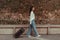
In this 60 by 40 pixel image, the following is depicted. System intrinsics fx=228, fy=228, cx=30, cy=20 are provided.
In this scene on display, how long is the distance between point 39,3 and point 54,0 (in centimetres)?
131

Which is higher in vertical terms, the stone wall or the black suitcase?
the stone wall

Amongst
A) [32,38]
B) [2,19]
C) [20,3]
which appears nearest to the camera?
[32,38]

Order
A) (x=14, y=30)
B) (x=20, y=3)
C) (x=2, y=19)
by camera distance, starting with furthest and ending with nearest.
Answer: (x=20, y=3)
(x=2, y=19)
(x=14, y=30)

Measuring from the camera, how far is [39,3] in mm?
17516

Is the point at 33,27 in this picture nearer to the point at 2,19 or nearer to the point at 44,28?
the point at 44,28

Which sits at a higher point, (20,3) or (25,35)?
(20,3)

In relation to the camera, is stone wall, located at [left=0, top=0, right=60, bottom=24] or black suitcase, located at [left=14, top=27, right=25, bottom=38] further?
stone wall, located at [left=0, top=0, right=60, bottom=24]

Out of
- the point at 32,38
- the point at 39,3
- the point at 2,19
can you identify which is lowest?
the point at 32,38

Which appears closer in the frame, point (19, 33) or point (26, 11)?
point (19, 33)

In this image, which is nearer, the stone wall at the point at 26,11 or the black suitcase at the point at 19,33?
the black suitcase at the point at 19,33

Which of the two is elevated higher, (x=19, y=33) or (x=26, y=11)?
(x=26, y=11)

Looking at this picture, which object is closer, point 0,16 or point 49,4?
point 0,16

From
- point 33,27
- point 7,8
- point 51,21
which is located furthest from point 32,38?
point 7,8

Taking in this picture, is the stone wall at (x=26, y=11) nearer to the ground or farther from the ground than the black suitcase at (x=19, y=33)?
farther from the ground
